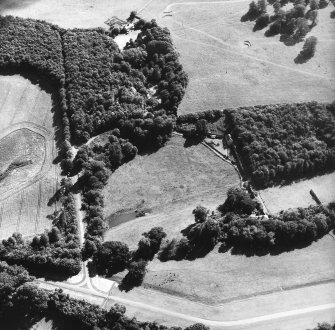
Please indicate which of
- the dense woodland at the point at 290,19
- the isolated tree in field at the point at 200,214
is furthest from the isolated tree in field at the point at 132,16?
the isolated tree in field at the point at 200,214

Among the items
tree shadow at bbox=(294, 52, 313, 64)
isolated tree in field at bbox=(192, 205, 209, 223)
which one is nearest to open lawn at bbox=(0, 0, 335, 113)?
tree shadow at bbox=(294, 52, 313, 64)

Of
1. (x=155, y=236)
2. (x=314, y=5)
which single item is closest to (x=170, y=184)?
(x=155, y=236)

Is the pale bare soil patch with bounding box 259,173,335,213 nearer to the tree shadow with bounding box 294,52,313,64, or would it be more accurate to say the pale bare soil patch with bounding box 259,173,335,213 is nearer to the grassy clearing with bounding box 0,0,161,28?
the tree shadow with bounding box 294,52,313,64

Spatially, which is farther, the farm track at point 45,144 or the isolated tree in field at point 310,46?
the isolated tree in field at point 310,46

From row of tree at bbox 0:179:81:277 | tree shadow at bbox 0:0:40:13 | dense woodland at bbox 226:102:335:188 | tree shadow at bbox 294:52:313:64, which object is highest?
tree shadow at bbox 294:52:313:64

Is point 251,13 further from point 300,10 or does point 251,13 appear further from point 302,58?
point 302,58

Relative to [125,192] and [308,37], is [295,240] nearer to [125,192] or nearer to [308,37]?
[125,192]

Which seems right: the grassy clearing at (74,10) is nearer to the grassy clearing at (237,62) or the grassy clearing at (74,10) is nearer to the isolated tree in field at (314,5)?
the grassy clearing at (237,62)
